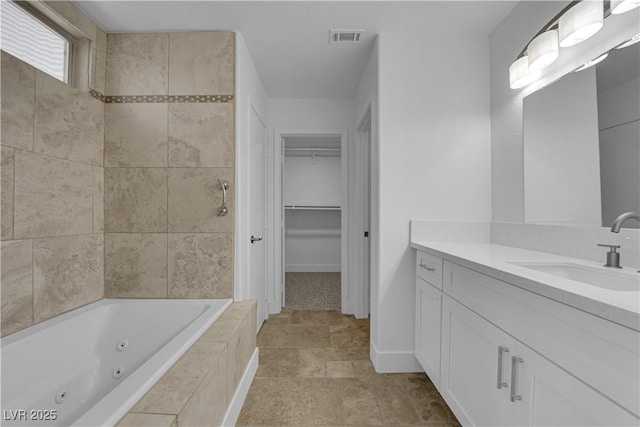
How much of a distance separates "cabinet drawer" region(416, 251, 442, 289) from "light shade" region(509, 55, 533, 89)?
1.13 m

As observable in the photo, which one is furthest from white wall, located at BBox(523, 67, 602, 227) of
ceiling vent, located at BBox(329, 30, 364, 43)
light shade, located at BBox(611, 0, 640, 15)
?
ceiling vent, located at BBox(329, 30, 364, 43)

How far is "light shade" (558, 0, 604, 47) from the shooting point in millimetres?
1290

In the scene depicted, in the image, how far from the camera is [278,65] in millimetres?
2572

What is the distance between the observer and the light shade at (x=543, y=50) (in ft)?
4.99

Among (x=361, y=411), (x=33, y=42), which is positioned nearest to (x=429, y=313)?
(x=361, y=411)

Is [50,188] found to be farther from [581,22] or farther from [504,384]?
[581,22]

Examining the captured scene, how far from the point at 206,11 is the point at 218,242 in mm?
1495

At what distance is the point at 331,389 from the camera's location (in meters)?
1.86

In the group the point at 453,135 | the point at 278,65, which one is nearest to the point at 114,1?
the point at 278,65

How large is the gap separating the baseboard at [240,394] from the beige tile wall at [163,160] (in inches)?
23.8

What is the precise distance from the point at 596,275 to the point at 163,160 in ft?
8.02

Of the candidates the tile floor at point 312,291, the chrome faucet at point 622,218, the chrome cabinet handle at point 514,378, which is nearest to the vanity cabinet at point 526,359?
the chrome cabinet handle at point 514,378

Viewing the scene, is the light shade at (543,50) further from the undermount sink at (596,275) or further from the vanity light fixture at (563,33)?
the undermount sink at (596,275)

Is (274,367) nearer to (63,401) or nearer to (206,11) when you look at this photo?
(63,401)
